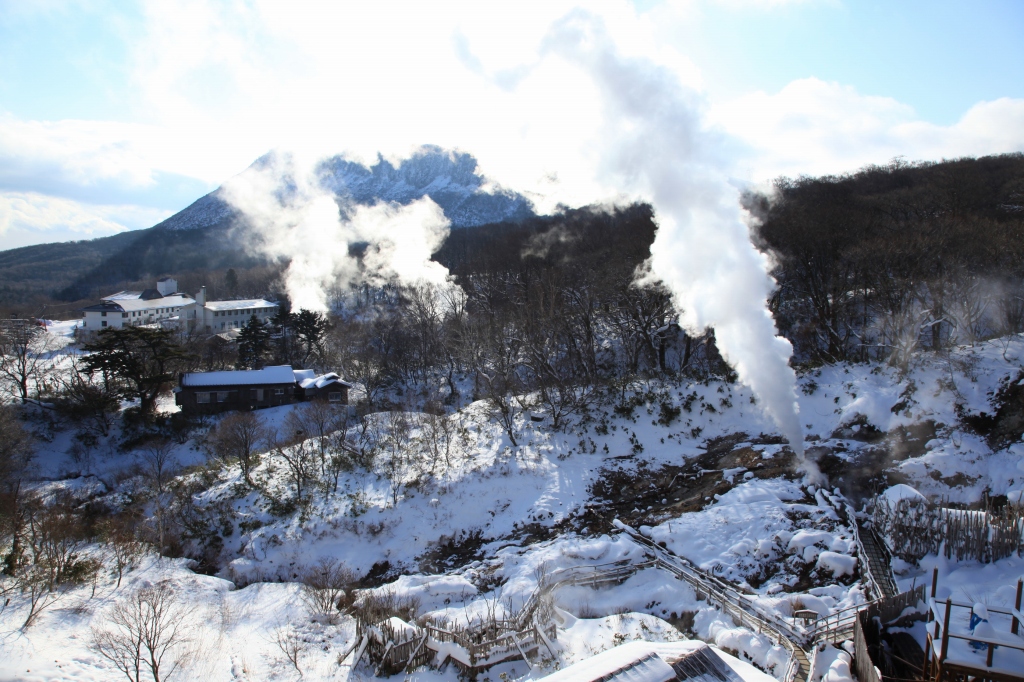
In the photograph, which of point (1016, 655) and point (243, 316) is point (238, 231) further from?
point (1016, 655)

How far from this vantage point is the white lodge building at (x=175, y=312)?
171 ft

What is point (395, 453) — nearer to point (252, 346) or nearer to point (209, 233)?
point (252, 346)

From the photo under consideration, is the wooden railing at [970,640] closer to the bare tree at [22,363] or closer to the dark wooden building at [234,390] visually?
the dark wooden building at [234,390]

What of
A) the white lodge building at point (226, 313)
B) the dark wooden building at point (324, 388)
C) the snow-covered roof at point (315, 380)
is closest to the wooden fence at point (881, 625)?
the dark wooden building at point (324, 388)

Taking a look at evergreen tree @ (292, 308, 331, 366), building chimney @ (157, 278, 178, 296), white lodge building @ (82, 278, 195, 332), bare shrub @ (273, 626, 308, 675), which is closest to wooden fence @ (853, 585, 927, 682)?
bare shrub @ (273, 626, 308, 675)

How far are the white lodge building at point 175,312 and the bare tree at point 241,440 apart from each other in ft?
89.5

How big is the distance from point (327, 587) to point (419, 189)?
143377 millimetres

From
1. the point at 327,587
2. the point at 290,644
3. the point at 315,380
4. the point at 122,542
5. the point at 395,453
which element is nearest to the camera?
the point at 290,644

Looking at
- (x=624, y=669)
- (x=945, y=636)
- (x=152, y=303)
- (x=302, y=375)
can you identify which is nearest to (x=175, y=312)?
(x=152, y=303)

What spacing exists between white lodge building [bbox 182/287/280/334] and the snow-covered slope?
70981 mm

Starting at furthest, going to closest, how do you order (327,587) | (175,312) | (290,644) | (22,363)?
(175,312) → (22,363) → (327,587) → (290,644)

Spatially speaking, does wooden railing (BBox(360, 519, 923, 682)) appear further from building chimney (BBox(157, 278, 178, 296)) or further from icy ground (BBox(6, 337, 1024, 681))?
building chimney (BBox(157, 278, 178, 296))

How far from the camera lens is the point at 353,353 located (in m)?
38.2

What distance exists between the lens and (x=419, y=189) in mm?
149000
